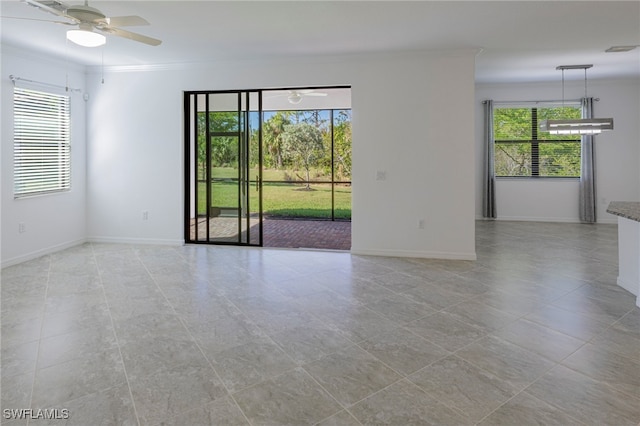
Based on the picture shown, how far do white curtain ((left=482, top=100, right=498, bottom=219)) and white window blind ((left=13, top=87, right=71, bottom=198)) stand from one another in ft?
24.6

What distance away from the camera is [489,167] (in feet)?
27.1

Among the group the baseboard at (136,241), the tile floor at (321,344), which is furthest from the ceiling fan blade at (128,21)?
the baseboard at (136,241)

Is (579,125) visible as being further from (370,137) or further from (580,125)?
(370,137)

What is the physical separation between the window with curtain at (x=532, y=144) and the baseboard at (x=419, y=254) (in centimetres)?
400

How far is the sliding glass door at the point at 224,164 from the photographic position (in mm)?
5887

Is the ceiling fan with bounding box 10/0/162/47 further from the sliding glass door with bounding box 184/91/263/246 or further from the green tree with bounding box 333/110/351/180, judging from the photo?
the green tree with bounding box 333/110/351/180

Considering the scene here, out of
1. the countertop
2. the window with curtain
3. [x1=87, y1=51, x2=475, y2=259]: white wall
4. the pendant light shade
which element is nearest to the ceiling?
[x1=87, y1=51, x2=475, y2=259]: white wall

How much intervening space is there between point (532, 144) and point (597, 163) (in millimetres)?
1221

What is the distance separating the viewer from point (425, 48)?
4945mm

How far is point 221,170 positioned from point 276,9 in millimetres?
2828

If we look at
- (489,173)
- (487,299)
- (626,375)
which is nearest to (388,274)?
(487,299)

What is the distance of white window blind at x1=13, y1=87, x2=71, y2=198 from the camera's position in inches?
196

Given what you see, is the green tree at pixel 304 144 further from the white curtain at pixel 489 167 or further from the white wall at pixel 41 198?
the white wall at pixel 41 198

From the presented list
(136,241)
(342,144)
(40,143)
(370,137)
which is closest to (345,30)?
(370,137)
